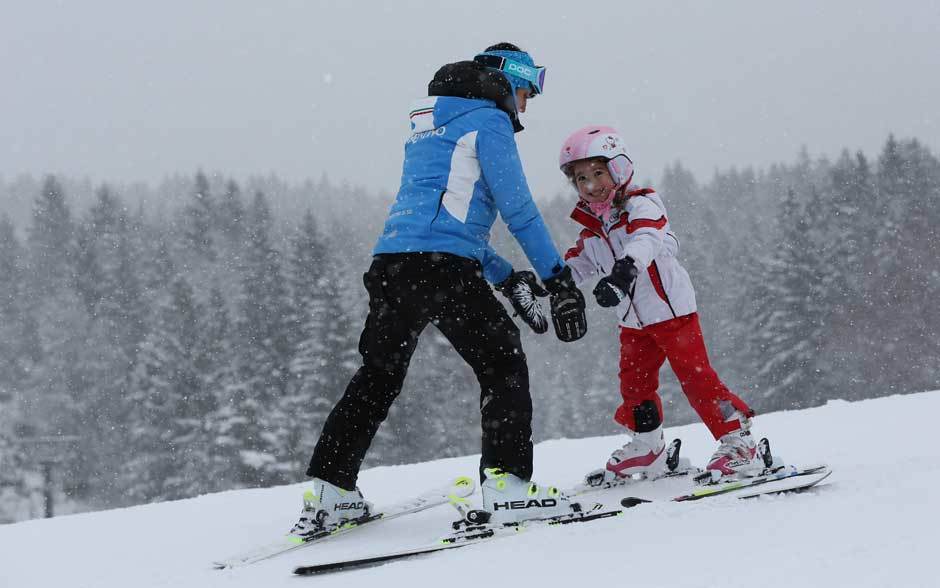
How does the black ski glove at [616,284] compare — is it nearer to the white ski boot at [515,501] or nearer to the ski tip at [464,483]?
the white ski boot at [515,501]

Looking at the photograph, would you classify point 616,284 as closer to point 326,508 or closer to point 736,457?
point 736,457

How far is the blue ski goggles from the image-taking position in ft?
12.9

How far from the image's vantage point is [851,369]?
33.7m

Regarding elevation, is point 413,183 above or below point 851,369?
above

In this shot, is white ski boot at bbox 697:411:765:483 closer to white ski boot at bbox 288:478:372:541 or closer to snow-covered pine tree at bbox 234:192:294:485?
white ski boot at bbox 288:478:372:541

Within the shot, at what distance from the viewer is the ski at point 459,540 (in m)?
2.92

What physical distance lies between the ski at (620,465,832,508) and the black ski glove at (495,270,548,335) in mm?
875

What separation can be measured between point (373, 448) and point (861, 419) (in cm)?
2349

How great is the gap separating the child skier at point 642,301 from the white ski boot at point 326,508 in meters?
1.46

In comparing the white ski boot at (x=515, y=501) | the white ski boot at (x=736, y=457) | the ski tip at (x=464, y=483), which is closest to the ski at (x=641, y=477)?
the white ski boot at (x=736, y=457)

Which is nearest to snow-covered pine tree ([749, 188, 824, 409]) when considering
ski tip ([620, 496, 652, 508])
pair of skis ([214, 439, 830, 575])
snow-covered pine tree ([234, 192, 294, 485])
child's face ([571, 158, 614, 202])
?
snow-covered pine tree ([234, 192, 294, 485])

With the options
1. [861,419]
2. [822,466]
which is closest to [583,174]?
[822,466]

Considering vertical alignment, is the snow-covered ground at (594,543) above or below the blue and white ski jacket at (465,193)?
below

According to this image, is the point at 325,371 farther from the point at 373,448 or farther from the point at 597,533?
the point at 597,533
